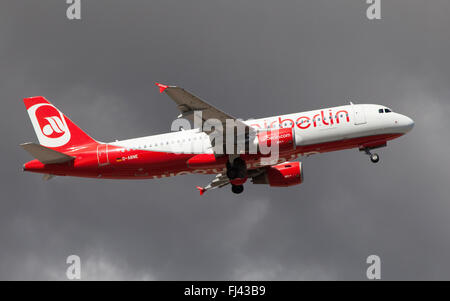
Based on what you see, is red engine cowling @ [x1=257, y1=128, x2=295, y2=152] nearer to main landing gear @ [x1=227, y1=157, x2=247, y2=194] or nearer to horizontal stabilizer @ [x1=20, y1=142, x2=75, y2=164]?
main landing gear @ [x1=227, y1=157, x2=247, y2=194]

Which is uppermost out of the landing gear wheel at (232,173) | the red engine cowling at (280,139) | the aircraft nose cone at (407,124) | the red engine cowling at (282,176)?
the aircraft nose cone at (407,124)

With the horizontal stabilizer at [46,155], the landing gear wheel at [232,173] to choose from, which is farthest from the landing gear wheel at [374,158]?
the horizontal stabilizer at [46,155]

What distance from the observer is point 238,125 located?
53.5 m

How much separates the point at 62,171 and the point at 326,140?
2107 cm

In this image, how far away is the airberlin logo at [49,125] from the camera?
57594 mm

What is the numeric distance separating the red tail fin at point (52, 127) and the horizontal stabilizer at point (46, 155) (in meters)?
2.30

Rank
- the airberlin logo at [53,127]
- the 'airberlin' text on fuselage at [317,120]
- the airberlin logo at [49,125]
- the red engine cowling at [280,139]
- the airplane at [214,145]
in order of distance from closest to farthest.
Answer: the red engine cowling at [280,139] → the airplane at [214,145] → the 'airberlin' text on fuselage at [317,120] → the airberlin logo at [49,125] → the airberlin logo at [53,127]

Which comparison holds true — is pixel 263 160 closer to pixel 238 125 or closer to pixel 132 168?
pixel 238 125

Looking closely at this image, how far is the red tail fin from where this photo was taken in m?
57.4

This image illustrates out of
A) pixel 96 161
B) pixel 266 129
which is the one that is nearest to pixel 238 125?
pixel 266 129

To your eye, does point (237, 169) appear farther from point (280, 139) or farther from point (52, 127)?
point (52, 127)

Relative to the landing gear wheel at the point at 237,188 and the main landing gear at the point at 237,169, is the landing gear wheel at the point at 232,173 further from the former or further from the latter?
the landing gear wheel at the point at 237,188

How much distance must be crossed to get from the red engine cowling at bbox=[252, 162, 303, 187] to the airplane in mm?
3985
